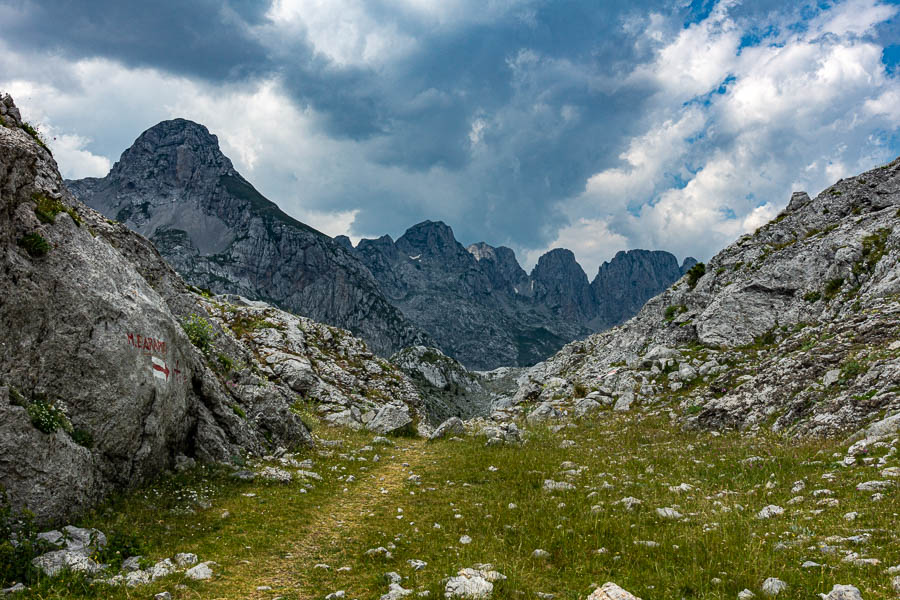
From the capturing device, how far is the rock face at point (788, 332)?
61.2ft

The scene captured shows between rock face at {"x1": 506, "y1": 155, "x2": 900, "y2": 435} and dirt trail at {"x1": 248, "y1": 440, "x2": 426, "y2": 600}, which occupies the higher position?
rock face at {"x1": 506, "y1": 155, "x2": 900, "y2": 435}

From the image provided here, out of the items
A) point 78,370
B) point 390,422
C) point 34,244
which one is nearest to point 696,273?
point 390,422

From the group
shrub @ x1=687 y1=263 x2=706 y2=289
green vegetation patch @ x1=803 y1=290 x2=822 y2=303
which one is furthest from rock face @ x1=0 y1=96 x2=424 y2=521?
shrub @ x1=687 y1=263 x2=706 y2=289

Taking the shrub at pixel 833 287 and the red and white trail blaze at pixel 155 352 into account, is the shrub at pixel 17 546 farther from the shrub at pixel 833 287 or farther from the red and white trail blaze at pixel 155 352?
the shrub at pixel 833 287

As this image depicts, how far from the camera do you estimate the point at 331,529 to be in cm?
1274

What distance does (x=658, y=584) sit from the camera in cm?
755

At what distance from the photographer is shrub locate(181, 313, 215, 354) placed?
72.1ft

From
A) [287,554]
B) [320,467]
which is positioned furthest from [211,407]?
[287,554]

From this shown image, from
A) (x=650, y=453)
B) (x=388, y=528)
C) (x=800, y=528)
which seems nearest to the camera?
(x=800, y=528)

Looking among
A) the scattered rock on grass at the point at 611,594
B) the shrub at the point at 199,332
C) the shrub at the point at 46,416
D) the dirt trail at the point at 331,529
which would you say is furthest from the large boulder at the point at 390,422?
the scattered rock on grass at the point at 611,594

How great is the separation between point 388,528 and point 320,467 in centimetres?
898

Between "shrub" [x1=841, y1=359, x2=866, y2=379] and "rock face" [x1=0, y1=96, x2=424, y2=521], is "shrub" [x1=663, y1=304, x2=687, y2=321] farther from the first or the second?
"rock face" [x1=0, y1=96, x2=424, y2=521]

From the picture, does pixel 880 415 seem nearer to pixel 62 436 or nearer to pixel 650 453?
pixel 650 453

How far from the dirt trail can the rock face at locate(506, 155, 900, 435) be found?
1646cm
